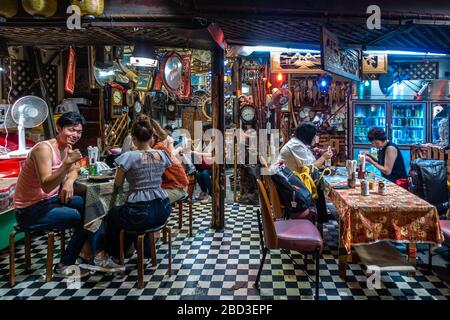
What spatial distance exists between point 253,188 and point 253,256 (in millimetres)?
2782

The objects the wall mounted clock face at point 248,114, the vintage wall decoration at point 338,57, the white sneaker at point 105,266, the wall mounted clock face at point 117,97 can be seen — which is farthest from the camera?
the wall mounted clock face at point 248,114

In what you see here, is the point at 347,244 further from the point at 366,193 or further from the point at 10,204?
the point at 10,204

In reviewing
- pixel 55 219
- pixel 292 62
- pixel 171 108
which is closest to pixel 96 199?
pixel 55 219

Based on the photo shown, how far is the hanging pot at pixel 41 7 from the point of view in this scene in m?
4.13

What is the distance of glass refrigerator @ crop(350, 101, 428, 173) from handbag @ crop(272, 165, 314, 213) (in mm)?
5717

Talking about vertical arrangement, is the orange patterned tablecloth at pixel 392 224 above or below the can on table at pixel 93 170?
below

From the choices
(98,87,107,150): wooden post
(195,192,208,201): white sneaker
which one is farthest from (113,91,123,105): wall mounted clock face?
(195,192,208,201): white sneaker

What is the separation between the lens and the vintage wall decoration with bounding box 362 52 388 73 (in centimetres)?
737

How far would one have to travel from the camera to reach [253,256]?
4258 millimetres

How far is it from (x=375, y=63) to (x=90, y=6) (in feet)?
18.6

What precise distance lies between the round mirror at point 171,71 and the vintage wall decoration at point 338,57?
2247mm

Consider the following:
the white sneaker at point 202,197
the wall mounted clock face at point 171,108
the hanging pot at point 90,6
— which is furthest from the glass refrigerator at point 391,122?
the hanging pot at point 90,6

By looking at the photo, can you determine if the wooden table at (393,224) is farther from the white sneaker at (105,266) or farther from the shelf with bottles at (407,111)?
the shelf with bottles at (407,111)
